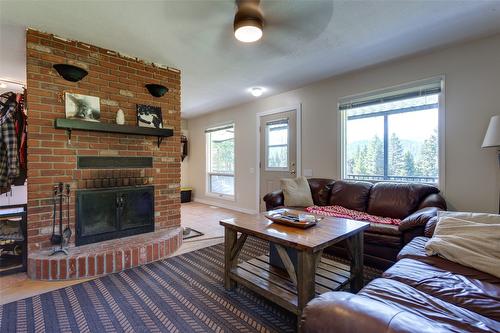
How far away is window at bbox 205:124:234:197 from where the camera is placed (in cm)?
573

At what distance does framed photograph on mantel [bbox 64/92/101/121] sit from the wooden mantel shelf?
112 mm

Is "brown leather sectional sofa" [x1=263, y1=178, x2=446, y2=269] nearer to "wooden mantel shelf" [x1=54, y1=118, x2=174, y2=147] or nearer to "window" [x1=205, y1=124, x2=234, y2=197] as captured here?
"wooden mantel shelf" [x1=54, y1=118, x2=174, y2=147]

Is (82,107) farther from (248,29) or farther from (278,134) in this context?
(278,134)

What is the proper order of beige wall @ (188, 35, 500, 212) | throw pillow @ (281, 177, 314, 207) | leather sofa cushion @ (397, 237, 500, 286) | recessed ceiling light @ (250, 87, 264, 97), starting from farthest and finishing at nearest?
recessed ceiling light @ (250, 87, 264, 97) < throw pillow @ (281, 177, 314, 207) < beige wall @ (188, 35, 500, 212) < leather sofa cushion @ (397, 237, 500, 286)

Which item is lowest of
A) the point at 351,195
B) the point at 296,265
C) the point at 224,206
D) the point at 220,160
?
the point at 224,206

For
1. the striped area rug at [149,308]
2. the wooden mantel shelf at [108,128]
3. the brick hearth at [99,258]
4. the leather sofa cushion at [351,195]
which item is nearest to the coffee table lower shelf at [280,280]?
the striped area rug at [149,308]

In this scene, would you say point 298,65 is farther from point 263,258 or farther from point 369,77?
point 263,258

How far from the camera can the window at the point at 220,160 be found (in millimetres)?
5734

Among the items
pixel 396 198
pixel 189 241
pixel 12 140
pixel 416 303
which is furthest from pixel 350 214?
pixel 12 140

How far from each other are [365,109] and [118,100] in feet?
10.8

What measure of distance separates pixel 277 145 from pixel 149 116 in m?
2.37

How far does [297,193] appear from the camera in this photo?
3.47 m

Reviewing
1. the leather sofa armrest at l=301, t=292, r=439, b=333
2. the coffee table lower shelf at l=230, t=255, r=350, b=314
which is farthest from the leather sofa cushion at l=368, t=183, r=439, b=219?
the leather sofa armrest at l=301, t=292, r=439, b=333

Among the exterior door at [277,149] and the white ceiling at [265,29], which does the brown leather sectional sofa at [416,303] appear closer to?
the white ceiling at [265,29]
